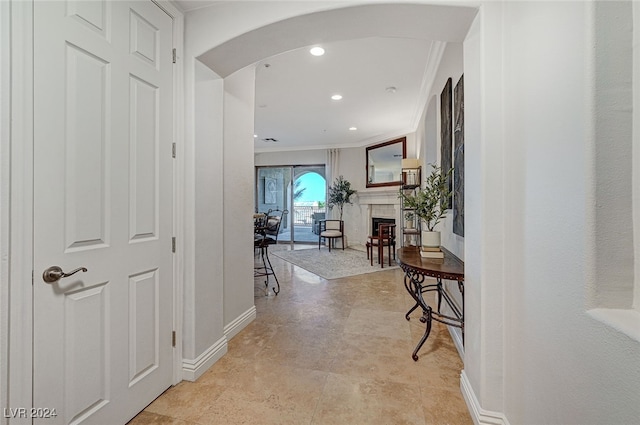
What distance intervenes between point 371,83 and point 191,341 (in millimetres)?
3708

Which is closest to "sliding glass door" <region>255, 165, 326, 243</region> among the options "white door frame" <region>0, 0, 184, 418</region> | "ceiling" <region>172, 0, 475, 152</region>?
"ceiling" <region>172, 0, 475, 152</region>

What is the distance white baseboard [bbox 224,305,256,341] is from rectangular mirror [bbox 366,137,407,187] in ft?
14.6

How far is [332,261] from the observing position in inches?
225

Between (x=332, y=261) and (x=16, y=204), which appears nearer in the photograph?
(x=16, y=204)

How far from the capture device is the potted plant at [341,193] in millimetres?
7316

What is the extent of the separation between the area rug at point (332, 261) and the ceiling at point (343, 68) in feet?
9.43

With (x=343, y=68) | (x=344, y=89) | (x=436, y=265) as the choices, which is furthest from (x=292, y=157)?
(x=436, y=265)

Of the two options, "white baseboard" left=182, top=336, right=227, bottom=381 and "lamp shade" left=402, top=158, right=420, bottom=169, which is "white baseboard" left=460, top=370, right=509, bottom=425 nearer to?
"white baseboard" left=182, top=336, right=227, bottom=381

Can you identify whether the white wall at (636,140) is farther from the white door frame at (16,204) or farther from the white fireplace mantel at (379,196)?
the white fireplace mantel at (379,196)

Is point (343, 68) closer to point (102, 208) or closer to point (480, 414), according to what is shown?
point (102, 208)

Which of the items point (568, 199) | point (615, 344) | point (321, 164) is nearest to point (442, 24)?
point (568, 199)

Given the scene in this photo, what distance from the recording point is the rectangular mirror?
6.28m

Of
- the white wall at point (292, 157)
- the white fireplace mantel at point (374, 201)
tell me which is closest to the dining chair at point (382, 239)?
the white fireplace mantel at point (374, 201)

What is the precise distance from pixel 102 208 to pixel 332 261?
4.70 metres
